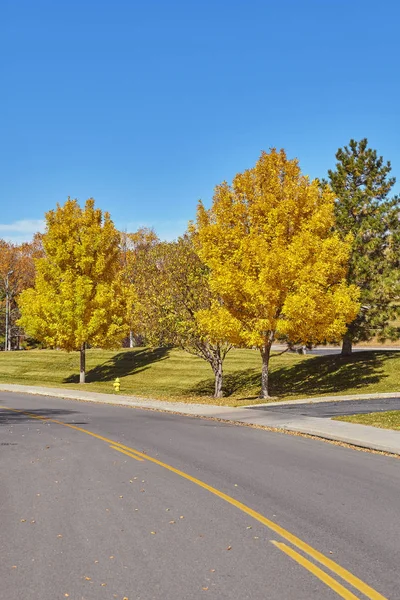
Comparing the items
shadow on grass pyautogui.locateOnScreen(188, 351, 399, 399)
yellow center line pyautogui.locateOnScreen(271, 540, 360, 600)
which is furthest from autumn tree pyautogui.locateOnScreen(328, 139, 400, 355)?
yellow center line pyautogui.locateOnScreen(271, 540, 360, 600)

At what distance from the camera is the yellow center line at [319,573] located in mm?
4949

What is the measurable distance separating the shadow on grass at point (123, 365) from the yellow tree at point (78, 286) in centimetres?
611

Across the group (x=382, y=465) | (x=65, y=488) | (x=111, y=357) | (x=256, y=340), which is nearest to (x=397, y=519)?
(x=382, y=465)

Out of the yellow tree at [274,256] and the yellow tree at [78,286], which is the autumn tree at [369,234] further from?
the yellow tree at [78,286]

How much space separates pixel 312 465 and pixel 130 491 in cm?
372

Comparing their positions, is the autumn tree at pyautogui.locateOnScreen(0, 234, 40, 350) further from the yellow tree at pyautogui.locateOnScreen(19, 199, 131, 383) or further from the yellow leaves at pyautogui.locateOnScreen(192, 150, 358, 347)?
the yellow leaves at pyautogui.locateOnScreen(192, 150, 358, 347)

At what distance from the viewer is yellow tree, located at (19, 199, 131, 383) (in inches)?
1444

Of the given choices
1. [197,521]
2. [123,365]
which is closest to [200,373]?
[123,365]

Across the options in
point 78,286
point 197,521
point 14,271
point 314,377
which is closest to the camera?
point 197,521

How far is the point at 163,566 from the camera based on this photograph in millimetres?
5543

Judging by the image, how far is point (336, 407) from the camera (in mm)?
21141

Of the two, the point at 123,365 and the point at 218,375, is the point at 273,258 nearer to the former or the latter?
the point at 218,375

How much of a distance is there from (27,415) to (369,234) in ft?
66.7

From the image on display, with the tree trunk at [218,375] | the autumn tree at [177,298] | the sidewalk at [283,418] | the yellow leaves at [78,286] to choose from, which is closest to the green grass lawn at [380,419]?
the sidewalk at [283,418]
